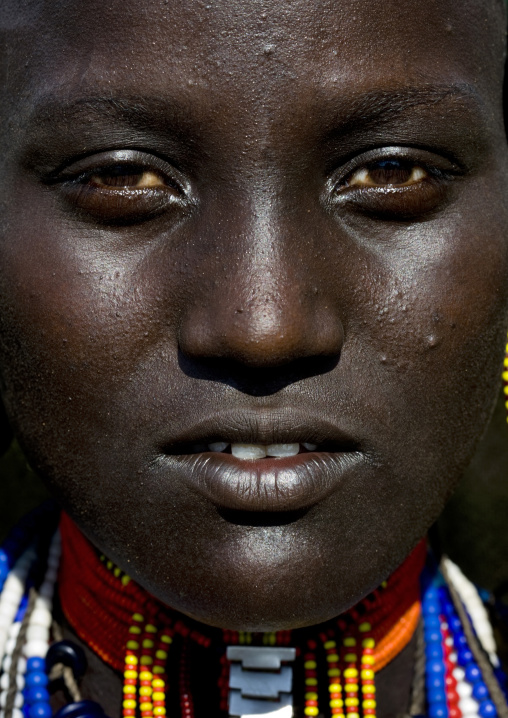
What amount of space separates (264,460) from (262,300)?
0.31 metres

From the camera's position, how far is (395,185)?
5.73ft

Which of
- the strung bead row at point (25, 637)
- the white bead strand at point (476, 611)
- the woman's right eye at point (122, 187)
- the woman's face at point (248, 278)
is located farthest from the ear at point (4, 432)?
the white bead strand at point (476, 611)

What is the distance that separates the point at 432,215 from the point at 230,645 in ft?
3.37

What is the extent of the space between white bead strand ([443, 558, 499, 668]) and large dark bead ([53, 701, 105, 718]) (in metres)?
0.95

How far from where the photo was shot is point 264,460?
5.40 ft

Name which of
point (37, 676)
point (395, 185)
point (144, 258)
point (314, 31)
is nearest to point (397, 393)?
point (395, 185)

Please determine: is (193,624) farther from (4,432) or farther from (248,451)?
(4,432)

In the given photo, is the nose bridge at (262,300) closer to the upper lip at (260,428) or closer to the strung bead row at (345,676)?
the upper lip at (260,428)

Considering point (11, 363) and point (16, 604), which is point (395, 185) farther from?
point (16, 604)

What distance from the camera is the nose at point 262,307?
155 centimetres

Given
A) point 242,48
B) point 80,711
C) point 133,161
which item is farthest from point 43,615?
point 242,48

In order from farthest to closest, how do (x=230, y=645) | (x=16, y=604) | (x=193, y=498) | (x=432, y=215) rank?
(x=16, y=604) < (x=230, y=645) < (x=432, y=215) < (x=193, y=498)

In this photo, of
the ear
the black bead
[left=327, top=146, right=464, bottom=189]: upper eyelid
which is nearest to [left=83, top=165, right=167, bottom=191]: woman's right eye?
[left=327, top=146, right=464, bottom=189]: upper eyelid

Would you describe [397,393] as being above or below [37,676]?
above
